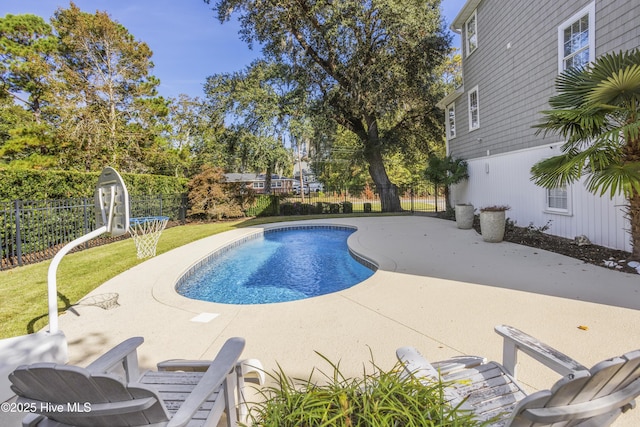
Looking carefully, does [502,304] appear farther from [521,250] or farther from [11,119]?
[11,119]

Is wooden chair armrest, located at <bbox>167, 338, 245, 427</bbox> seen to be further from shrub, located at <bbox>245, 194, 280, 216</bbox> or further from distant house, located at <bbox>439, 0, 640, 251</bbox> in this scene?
shrub, located at <bbox>245, 194, 280, 216</bbox>

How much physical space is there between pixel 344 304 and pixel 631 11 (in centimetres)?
725

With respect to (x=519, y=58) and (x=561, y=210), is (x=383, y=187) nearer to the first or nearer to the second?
(x=519, y=58)

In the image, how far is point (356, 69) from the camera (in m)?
13.7

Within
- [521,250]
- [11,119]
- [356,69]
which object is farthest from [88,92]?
[521,250]

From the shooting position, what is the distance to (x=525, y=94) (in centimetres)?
855

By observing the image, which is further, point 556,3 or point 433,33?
point 433,33

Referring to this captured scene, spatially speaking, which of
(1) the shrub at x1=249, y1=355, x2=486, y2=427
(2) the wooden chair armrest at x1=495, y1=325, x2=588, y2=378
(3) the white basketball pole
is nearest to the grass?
(3) the white basketball pole

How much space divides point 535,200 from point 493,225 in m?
1.85

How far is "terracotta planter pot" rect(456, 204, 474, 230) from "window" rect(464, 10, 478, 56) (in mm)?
6239

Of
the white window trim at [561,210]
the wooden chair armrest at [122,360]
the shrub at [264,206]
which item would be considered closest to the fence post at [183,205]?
the shrub at [264,206]

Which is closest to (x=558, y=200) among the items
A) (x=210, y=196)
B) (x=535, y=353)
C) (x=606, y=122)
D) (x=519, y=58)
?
(x=606, y=122)

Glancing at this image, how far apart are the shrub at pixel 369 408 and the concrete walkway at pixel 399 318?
46.5 inches

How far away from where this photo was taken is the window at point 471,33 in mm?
11320
